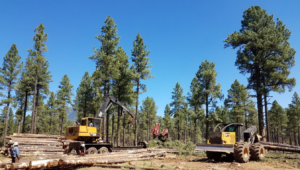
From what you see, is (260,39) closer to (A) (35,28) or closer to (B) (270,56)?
(B) (270,56)

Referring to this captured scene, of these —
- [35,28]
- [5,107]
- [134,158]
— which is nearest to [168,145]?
[134,158]

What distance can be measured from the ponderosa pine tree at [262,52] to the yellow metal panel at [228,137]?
286 inches

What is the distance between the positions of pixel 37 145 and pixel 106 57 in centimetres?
1249

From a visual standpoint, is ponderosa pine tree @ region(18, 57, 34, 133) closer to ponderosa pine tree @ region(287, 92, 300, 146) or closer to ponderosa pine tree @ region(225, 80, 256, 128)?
ponderosa pine tree @ region(225, 80, 256, 128)

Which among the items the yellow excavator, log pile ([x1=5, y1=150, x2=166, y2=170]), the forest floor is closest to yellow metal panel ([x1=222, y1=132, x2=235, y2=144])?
the yellow excavator

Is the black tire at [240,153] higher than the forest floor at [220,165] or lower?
higher

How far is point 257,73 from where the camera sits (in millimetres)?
20453

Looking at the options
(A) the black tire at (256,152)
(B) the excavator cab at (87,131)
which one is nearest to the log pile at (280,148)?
(A) the black tire at (256,152)

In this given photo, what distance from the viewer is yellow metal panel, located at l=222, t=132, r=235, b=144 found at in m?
13.3

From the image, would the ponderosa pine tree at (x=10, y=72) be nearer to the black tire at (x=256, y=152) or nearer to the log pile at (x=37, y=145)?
the log pile at (x=37, y=145)

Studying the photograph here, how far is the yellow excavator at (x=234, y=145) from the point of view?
483 inches

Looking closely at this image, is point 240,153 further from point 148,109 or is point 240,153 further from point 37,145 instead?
point 148,109

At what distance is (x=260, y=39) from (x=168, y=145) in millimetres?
14552

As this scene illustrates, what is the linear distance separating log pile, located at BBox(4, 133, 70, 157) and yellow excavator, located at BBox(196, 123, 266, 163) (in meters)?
12.7
